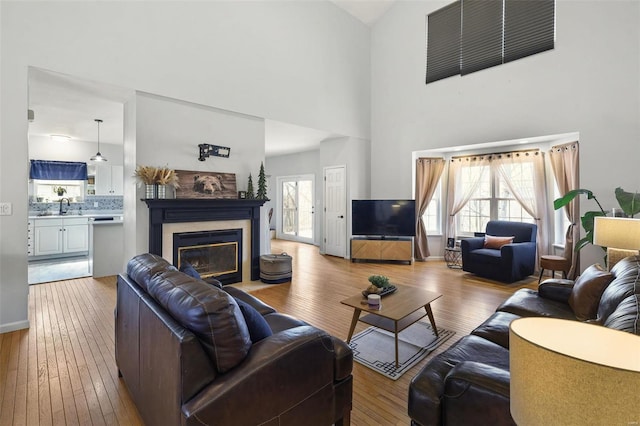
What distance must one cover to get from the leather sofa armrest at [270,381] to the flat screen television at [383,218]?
4.97m

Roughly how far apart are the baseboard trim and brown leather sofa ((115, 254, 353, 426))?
2.36m

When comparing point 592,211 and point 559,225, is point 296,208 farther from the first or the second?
point 592,211

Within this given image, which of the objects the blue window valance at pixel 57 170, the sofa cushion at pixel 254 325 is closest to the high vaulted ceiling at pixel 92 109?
the blue window valance at pixel 57 170

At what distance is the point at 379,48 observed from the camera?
6996 millimetres

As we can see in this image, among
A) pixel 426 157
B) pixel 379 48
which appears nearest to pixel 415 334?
pixel 426 157

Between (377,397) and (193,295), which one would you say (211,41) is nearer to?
(193,295)

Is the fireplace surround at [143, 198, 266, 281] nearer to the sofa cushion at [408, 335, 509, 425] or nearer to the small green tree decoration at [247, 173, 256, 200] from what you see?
the small green tree decoration at [247, 173, 256, 200]

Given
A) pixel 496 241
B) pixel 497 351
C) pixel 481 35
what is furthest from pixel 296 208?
pixel 497 351

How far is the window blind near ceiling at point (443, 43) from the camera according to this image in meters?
5.88

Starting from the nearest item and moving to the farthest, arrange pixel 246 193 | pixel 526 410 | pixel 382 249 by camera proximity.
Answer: pixel 526 410, pixel 246 193, pixel 382 249

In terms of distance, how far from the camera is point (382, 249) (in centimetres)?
637

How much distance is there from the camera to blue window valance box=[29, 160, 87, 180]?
677 cm

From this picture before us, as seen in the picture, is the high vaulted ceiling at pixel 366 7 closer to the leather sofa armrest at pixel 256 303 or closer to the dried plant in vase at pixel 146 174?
the dried plant in vase at pixel 146 174

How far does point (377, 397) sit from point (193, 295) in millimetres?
1498
